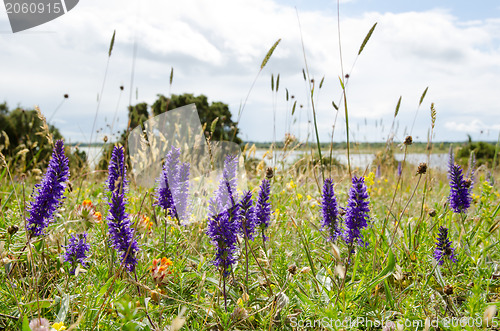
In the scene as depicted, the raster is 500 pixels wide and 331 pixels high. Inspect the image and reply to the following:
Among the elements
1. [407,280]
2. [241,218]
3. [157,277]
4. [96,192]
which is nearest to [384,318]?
[407,280]

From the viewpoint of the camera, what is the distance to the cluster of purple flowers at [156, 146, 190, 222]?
224 centimetres

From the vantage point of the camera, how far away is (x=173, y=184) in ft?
7.35

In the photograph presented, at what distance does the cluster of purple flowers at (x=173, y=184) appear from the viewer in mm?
2236

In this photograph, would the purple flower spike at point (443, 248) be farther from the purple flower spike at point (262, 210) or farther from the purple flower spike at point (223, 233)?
the purple flower spike at point (223, 233)

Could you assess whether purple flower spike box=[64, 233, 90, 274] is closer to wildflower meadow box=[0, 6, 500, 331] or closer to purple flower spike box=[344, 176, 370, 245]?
wildflower meadow box=[0, 6, 500, 331]

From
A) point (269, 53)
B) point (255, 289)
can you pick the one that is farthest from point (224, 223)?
point (269, 53)

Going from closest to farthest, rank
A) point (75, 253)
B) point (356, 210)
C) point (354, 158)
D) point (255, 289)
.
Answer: point (356, 210) → point (75, 253) → point (255, 289) → point (354, 158)

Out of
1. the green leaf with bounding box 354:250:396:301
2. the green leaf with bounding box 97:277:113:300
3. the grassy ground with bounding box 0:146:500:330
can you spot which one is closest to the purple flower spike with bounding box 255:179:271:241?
the grassy ground with bounding box 0:146:500:330

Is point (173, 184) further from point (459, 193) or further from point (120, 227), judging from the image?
point (459, 193)

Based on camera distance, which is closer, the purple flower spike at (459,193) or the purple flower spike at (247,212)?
the purple flower spike at (247,212)

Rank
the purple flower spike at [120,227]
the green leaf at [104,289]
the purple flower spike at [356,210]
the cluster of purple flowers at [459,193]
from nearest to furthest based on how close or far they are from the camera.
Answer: the green leaf at [104,289], the purple flower spike at [120,227], the purple flower spike at [356,210], the cluster of purple flowers at [459,193]

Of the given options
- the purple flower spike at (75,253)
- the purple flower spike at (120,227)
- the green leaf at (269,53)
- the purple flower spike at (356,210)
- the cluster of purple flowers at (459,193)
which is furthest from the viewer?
the cluster of purple flowers at (459,193)

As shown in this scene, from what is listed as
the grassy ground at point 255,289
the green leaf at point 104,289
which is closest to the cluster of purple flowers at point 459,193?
the grassy ground at point 255,289

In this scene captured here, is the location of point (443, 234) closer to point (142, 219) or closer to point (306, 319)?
point (306, 319)
